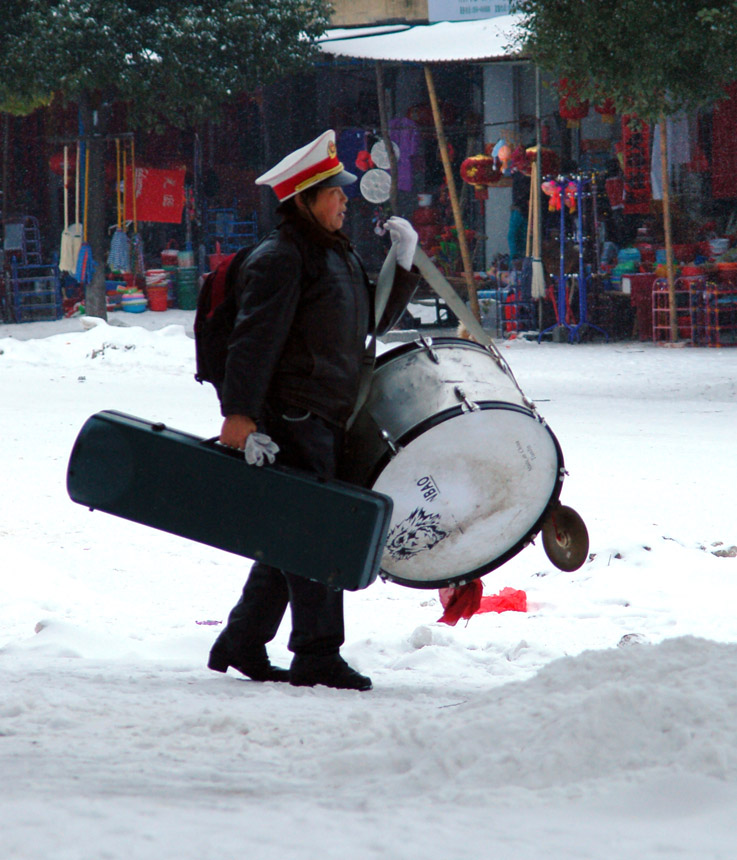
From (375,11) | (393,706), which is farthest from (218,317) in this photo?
(375,11)

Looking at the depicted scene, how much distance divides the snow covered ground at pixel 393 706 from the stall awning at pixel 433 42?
31.7ft

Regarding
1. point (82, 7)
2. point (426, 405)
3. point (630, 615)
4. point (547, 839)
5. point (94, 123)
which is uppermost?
point (82, 7)

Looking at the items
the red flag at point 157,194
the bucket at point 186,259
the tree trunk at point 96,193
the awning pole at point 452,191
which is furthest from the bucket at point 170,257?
the awning pole at point 452,191

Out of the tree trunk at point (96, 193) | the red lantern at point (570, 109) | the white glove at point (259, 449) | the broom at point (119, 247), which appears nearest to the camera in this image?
the white glove at point (259, 449)

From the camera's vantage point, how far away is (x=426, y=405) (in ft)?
10.7

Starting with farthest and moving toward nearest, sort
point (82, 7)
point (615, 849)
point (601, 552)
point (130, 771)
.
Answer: point (82, 7), point (601, 552), point (130, 771), point (615, 849)

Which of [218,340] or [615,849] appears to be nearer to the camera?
[615,849]

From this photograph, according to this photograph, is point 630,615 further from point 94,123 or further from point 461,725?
point 94,123

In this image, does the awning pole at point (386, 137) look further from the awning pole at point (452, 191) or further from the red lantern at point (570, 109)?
the red lantern at point (570, 109)

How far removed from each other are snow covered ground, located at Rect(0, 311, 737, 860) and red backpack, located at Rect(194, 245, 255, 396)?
3.17 feet

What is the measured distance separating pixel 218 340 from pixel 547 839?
1.92 meters

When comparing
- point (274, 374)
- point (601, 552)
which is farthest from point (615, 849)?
point (601, 552)

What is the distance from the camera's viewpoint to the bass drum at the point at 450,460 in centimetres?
325

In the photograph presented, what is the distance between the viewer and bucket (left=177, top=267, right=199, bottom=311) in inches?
784
